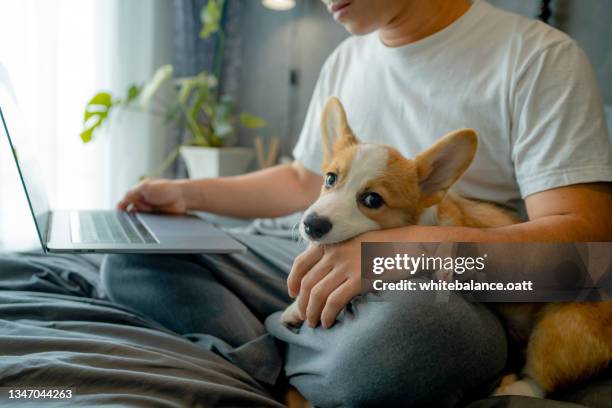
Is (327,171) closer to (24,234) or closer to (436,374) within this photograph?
(436,374)

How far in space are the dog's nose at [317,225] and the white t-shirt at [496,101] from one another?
16.8 inches

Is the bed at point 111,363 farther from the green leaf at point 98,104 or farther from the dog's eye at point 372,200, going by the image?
the green leaf at point 98,104

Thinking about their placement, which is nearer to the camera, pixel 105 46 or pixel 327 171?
pixel 327 171

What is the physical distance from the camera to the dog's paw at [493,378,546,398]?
85 centimetres

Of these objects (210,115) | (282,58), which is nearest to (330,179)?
(210,115)

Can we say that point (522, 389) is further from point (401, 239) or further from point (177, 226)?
point (177, 226)

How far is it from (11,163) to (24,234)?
34 cm

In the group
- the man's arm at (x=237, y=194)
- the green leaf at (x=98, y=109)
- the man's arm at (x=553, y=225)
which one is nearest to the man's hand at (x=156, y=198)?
the man's arm at (x=237, y=194)

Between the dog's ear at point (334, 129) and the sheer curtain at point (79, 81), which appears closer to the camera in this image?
the dog's ear at point (334, 129)

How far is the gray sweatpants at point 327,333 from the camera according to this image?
744 mm

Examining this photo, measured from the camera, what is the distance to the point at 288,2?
9.60 ft

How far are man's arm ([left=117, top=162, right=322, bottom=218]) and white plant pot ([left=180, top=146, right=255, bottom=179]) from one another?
1.35 metres

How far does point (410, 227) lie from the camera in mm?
891

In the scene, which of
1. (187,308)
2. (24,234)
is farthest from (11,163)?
(187,308)
